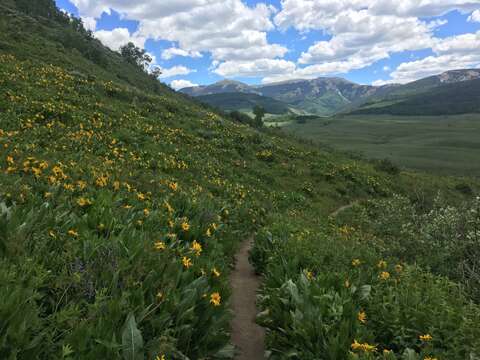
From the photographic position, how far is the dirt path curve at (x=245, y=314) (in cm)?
568

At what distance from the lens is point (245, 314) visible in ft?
22.5

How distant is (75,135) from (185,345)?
10.3 meters

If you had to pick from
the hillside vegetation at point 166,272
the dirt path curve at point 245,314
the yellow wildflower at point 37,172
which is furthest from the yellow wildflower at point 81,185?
the dirt path curve at point 245,314

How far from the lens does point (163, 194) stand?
30.8 feet

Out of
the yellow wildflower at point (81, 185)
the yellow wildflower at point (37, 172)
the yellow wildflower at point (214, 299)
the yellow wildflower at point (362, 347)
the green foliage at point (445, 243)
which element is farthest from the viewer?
the green foliage at point (445, 243)

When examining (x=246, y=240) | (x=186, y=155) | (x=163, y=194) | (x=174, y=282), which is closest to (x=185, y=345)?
(x=174, y=282)

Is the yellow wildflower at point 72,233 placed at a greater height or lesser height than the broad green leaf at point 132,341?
greater

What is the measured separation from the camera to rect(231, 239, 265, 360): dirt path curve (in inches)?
224

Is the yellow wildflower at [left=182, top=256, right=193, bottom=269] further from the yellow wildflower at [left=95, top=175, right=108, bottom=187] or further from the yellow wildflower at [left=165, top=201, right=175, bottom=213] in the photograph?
the yellow wildflower at [left=95, top=175, right=108, bottom=187]

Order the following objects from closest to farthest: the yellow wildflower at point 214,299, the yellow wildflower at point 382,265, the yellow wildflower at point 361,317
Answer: the yellow wildflower at point 214,299
the yellow wildflower at point 361,317
the yellow wildflower at point 382,265

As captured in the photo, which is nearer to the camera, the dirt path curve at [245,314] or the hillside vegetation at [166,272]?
the hillside vegetation at [166,272]

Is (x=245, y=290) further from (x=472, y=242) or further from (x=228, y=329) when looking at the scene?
(x=472, y=242)

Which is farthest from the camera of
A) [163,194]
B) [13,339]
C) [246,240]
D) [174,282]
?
[246,240]

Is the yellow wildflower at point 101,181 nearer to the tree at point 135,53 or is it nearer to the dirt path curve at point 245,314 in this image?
the dirt path curve at point 245,314
